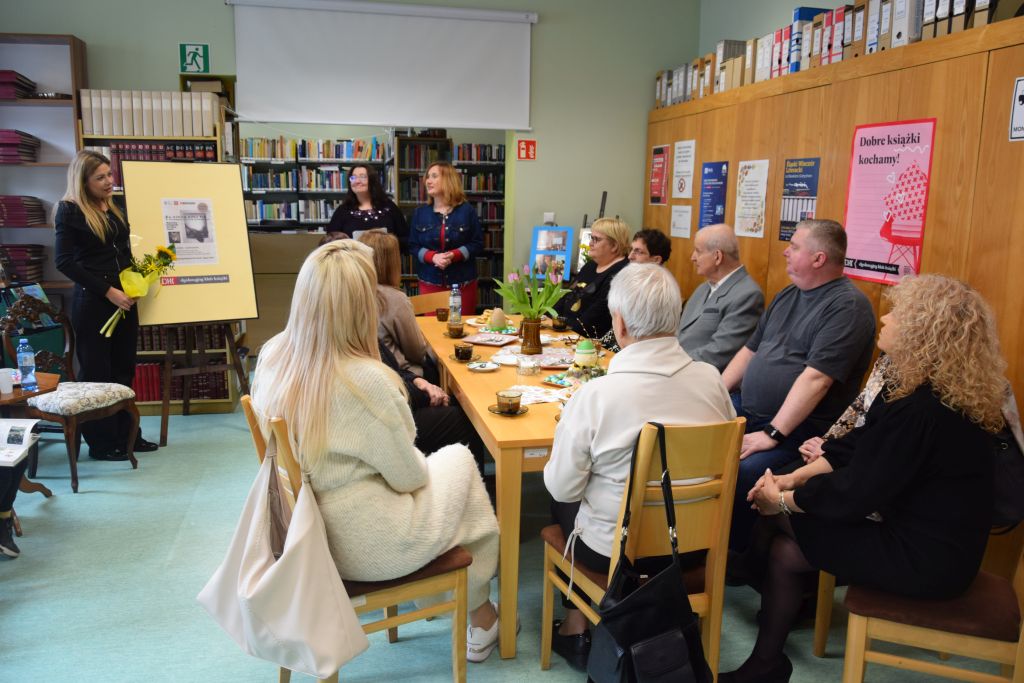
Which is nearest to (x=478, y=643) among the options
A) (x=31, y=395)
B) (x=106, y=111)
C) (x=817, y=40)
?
(x=31, y=395)

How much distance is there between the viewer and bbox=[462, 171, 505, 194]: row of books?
8.12 m

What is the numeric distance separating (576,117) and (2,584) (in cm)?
479

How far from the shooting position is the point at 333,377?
1834 mm

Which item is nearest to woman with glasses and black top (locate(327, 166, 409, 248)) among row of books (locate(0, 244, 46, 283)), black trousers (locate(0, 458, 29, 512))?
row of books (locate(0, 244, 46, 283))

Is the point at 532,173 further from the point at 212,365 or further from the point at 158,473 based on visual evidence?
the point at 158,473

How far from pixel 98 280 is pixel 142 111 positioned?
143 centimetres

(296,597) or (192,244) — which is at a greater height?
(192,244)

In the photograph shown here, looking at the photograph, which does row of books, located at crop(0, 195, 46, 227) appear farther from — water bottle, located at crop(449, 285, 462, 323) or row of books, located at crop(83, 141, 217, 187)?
water bottle, located at crop(449, 285, 462, 323)

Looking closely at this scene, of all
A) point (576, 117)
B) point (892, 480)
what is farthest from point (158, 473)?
point (576, 117)

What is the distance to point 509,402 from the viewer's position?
96.3 inches

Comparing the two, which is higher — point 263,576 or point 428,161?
point 428,161

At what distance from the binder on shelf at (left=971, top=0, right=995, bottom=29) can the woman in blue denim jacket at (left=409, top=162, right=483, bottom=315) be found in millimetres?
3148

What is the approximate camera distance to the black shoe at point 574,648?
232 centimetres

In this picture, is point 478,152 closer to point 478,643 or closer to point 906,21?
point 906,21
